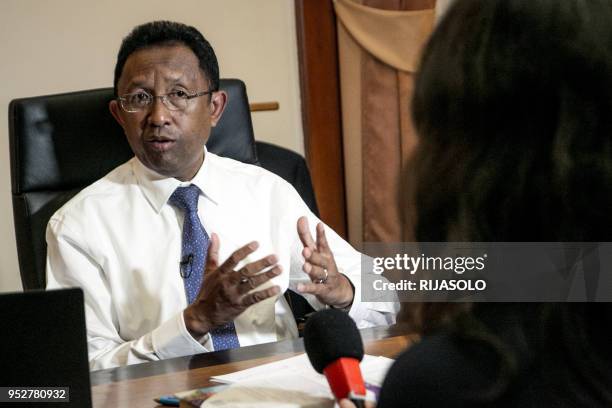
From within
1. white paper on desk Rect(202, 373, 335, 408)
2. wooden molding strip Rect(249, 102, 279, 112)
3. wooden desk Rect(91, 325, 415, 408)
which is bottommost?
wooden desk Rect(91, 325, 415, 408)

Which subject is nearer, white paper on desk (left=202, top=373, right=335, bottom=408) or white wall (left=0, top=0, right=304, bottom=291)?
white paper on desk (left=202, top=373, right=335, bottom=408)

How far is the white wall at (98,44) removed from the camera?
283 cm

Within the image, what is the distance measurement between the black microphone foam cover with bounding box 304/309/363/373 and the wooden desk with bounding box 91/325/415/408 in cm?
31

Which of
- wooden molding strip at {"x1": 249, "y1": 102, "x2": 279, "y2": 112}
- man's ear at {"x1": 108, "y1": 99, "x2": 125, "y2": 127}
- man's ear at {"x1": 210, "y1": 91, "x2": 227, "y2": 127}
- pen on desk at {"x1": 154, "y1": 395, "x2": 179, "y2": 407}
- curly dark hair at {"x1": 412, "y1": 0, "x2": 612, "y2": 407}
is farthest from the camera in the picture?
wooden molding strip at {"x1": 249, "y1": 102, "x2": 279, "y2": 112}

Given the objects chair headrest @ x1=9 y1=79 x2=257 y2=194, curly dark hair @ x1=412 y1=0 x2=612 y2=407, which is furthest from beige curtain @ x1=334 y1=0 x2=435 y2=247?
curly dark hair @ x1=412 y1=0 x2=612 y2=407

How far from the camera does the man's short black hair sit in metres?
1.84

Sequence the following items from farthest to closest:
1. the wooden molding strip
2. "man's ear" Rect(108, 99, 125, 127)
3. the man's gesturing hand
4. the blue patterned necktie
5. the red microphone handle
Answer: the wooden molding strip
"man's ear" Rect(108, 99, 125, 127)
the blue patterned necktie
the man's gesturing hand
the red microphone handle

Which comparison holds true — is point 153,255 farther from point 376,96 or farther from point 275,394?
point 376,96

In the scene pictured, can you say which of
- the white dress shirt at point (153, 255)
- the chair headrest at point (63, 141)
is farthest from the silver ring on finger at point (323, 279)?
the chair headrest at point (63, 141)

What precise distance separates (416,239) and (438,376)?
0.12m

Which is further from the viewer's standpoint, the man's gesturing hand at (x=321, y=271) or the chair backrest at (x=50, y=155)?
the chair backrest at (x=50, y=155)

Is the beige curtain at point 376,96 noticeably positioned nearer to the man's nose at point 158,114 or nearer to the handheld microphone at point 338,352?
the man's nose at point 158,114

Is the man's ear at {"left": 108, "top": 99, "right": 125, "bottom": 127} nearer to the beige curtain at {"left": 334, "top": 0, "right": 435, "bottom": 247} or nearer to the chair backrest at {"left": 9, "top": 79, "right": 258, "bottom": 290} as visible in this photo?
the chair backrest at {"left": 9, "top": 79, "right": 258, "bottom": 290}

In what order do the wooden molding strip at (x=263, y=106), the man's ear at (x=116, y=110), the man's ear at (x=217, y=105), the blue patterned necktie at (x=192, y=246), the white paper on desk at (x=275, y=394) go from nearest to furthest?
the white paper on desk at (x=275, y=394)
the blue patterned necktie at (x=192, y=246)
the man's ear at (x=116, y=110)
the man's ear at (x=217, y=105)
the wooden molding strip at (x=263, y=106)
